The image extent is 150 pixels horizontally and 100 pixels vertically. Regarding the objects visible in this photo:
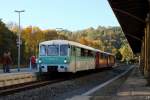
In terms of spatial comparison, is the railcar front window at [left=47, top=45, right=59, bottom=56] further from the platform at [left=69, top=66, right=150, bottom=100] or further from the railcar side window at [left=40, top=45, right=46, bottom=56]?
the platform at [left=69, top=66, right=150, bottom=100]

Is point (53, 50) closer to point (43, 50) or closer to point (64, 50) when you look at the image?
point (43, 50)

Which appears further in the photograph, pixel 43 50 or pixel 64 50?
pixel 43 50

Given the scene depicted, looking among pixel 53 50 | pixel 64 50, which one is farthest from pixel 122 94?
pixel 53 50

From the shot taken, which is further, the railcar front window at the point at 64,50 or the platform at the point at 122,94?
the railcar front window at the point at 64,50

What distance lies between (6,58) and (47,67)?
244 inches

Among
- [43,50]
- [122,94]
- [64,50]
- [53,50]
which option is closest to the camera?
[122,94]

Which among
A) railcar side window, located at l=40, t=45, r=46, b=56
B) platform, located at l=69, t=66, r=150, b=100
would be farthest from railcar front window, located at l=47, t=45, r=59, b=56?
platform, located at l=69, t=66, r=150, b=100

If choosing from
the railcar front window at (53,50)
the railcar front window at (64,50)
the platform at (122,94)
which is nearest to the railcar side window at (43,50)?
the railcar front window at (53,50)

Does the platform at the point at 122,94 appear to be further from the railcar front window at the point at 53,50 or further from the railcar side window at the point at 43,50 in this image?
the railcar side window at the point at 43,50

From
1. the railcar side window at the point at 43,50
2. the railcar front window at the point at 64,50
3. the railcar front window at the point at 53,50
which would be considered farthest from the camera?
the railcar side window at the point at 43,50

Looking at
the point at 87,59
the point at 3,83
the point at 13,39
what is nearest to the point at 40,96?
the point at 3,83

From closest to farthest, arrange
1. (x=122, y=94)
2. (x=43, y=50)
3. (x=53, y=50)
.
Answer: (x=122, y=94) → (x=53, y=50) → (x=43, y=50)

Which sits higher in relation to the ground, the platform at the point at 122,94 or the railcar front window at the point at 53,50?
the railcar front window at the point at 53,50

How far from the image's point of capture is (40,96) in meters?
A: 19.9
